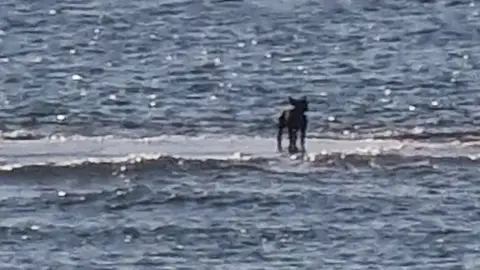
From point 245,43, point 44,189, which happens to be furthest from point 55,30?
point 44,189

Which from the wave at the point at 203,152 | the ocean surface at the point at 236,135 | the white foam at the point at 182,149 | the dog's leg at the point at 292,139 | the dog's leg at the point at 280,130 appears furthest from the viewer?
the dog's leg at the point at 280,130

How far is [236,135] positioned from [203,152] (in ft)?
7.90

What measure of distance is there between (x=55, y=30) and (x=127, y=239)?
677 inches

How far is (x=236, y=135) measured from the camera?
3572cm

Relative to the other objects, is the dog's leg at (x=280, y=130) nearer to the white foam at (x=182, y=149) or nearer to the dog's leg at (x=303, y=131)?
the white foam at (x=182, y=149)

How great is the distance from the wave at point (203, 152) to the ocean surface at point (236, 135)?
44 mm

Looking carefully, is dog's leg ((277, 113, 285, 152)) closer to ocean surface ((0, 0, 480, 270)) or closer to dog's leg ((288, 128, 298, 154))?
dog's leg ((288, 128, 298, 154))

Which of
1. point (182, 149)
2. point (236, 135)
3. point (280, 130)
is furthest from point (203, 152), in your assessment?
point (236, 135)

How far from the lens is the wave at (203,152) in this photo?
32469mm

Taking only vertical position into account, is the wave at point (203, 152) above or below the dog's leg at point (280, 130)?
below

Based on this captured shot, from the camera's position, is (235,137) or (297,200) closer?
(297,200)

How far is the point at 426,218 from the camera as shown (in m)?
29.8

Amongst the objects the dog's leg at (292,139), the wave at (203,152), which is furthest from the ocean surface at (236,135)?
the dog's leg at (292,139)

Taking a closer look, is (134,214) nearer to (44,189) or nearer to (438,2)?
(44,189)
